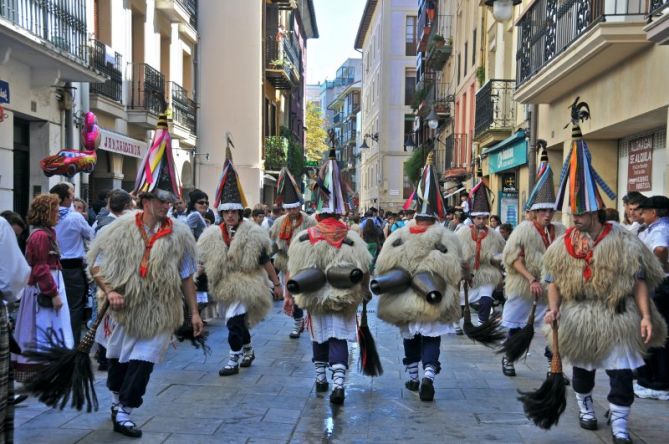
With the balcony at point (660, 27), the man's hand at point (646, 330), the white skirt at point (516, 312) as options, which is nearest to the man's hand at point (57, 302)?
the white skirt at point (516, 312)

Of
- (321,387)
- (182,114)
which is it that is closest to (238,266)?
(321,387)

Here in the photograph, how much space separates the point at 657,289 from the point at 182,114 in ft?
60.8

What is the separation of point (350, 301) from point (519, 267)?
187 cm

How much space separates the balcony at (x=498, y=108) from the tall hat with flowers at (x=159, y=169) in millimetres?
14416

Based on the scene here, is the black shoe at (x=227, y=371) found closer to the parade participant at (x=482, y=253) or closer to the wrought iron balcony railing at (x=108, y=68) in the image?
the parade participant at (x=482, y=253)

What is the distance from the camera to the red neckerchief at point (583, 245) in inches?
206

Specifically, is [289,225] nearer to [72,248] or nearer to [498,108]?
[72,248]

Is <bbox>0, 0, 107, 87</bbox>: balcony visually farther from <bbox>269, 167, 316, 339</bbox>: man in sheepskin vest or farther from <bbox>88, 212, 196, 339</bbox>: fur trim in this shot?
<bbox>88, 212, 196, 339</bbox>: fur trim

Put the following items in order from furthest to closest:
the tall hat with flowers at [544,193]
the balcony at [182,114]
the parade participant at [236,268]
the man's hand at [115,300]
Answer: the balcony at [182,114]
the parade participant at [236,268]
the tall hat with flowers at [544,193]
the man's hand at [115,300]

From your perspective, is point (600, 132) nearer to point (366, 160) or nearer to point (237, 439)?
point (237, 439)

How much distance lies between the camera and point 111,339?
5.27m

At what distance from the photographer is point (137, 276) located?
205 inches

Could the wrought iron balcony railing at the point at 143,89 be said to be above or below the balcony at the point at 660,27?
above

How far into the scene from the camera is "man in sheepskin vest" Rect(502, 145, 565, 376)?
23.2 feet
